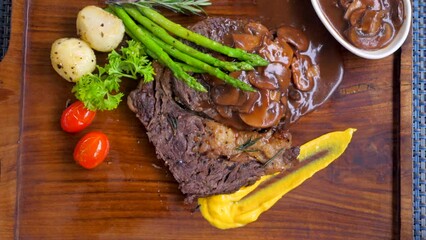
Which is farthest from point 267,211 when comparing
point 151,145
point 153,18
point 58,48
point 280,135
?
point 58,48

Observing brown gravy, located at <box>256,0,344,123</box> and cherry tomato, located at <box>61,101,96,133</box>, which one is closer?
cherry tomato, located at <box>61,101,96,133</box>

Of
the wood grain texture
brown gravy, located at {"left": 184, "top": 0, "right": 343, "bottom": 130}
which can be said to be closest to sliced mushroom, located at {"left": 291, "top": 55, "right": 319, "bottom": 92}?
brown gravy, located at {"left": 184, "top": 0, "right": 343, "bottom": 130}

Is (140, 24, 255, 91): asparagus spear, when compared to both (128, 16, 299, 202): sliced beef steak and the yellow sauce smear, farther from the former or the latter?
the yellow sauce smear

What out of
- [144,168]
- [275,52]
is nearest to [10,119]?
[144,168]

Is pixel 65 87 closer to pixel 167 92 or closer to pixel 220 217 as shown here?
pixel 167 92

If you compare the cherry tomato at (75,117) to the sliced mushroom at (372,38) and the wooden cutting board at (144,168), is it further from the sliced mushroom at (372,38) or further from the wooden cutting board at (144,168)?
the sliced mushroom at (372,38)
